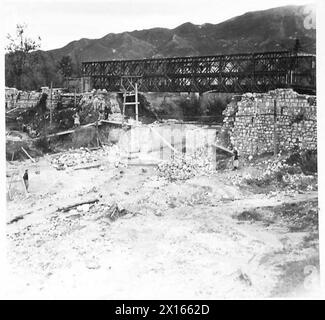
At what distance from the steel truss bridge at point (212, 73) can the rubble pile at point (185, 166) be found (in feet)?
3.31

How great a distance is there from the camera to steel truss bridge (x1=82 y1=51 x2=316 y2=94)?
616 centimetres

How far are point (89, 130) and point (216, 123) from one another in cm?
189

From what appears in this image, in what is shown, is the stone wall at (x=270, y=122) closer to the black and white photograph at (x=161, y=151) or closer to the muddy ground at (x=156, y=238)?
the black and white photograph at (x=161, y=151)

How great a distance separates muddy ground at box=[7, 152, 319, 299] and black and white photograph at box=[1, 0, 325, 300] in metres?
0.02

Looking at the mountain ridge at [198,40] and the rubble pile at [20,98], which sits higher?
the mountain ridge at [198,40]

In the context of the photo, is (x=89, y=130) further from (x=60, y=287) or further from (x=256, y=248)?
(x=256, y=248)

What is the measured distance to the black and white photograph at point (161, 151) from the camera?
223 inches

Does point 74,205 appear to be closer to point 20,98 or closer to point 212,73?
point 20,98

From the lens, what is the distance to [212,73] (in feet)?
21.7

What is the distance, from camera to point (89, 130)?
22.3 ft

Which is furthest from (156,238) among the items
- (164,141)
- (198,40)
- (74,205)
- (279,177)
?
(198,40)

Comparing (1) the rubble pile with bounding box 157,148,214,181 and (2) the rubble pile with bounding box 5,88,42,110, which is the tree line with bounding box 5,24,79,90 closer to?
(2) the rubble pile with bounding box 5,88,42,110

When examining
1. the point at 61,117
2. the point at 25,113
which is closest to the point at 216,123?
the point at 61,117

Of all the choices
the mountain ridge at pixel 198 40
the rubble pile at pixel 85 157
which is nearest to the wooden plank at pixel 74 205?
the rubble pile at pixel 85 157
